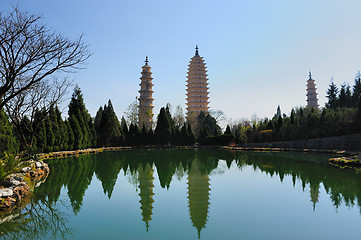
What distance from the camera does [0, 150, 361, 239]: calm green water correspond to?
14.1 feet

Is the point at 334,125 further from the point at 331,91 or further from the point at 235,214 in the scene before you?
the point at 331,91

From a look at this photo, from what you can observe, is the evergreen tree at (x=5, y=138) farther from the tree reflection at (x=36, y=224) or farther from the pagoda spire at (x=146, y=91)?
the pagoda spire at (x=146, y=91)

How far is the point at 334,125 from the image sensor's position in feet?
69.2

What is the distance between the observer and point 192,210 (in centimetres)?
547

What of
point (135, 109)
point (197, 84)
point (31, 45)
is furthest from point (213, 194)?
point (197, 84)

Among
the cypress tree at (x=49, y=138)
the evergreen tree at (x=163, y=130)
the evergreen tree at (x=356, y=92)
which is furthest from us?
the evergreen tree at (x=356, y=92)

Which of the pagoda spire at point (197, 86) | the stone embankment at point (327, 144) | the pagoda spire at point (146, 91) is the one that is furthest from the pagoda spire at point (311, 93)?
the stone embankment at point (327, 144)

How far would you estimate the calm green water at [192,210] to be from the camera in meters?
4.30

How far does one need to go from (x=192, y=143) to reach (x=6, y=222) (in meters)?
28.5

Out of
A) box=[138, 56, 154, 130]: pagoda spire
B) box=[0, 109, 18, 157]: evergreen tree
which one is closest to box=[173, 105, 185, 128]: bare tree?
box=[138, 56, 154, 130]: pagoda spire

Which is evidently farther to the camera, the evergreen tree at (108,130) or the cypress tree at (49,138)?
the evergreen tree at (108,130)

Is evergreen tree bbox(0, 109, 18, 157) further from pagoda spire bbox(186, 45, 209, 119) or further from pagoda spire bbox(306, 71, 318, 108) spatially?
pagoda spire bbox(306, 71, 318, 108)

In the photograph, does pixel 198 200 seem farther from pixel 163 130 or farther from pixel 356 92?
pixel 356 92

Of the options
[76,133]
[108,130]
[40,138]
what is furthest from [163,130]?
[40,138]
